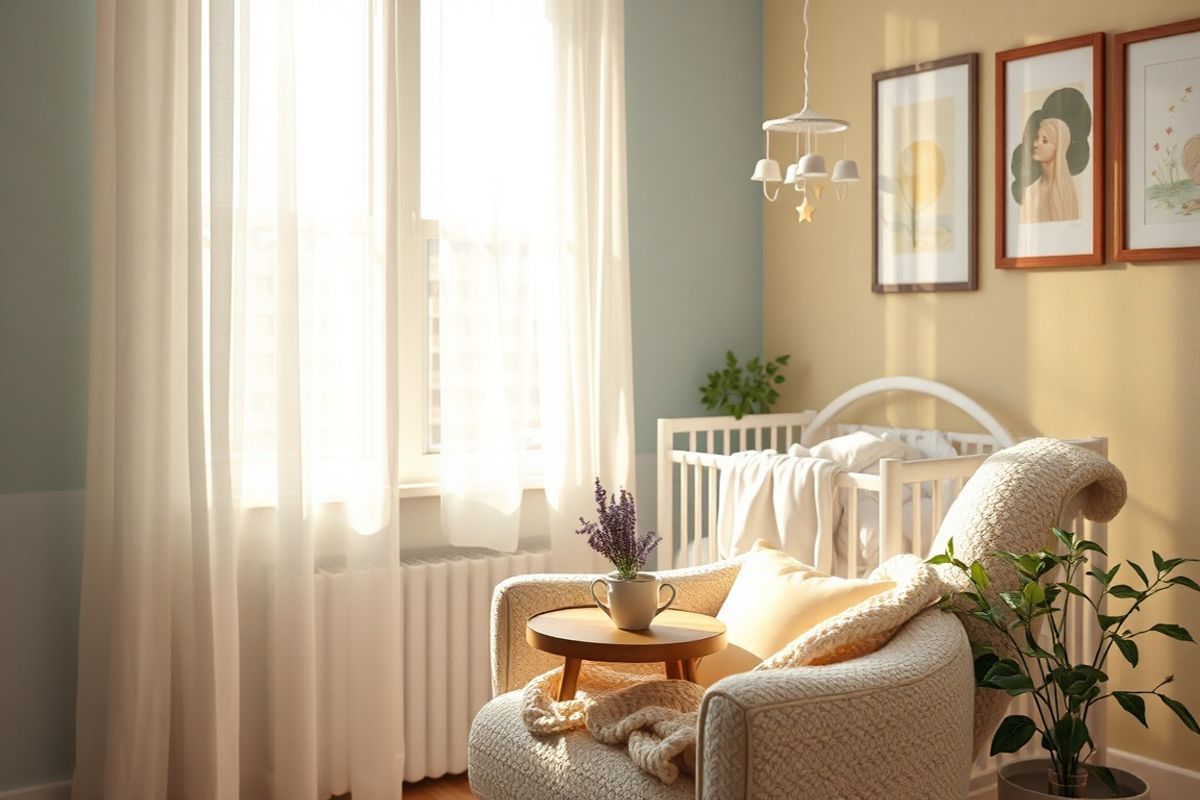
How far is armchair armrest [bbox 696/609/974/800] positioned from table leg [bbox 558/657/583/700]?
51 centimetres

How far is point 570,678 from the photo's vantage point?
82.7 inches

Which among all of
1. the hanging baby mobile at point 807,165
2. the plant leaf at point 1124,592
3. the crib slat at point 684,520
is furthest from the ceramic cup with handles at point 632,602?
the hanging baby mobile at point 807,165

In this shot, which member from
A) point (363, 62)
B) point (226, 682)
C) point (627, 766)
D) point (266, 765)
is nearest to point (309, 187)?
point (363, 62)

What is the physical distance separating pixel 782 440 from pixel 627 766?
2148 millimetres

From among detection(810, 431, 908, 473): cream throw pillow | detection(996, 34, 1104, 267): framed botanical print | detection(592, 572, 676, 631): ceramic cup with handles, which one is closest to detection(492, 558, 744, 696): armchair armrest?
detection(592, 572, 676, 631): ceramic cup with handles

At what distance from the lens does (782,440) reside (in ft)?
12.6

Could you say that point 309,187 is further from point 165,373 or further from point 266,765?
point 266,765

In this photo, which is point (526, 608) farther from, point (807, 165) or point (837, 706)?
point (807, 165)

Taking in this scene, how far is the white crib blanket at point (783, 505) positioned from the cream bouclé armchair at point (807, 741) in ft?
2.46

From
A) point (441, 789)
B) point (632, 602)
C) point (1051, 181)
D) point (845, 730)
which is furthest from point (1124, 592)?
point (441, 789)

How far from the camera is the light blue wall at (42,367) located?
2566 mm

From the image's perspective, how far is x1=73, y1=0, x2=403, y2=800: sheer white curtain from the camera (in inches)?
99.2

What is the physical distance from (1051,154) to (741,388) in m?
1.18

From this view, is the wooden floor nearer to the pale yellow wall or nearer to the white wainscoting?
the white wainscoting
